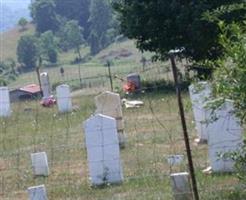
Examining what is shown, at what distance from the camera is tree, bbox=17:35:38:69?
344 feet

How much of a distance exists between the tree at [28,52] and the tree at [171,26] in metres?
79.0

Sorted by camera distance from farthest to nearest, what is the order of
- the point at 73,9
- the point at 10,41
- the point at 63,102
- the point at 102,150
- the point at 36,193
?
the point at 73,9
the point at 10,41
the point at 63,102
the point at 102,150
the point at 36,193

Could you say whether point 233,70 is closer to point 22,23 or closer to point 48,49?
point 48,49

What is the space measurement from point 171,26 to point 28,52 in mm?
82087

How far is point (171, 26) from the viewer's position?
25141 mm

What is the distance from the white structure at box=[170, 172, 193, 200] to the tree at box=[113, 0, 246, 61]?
15229mm

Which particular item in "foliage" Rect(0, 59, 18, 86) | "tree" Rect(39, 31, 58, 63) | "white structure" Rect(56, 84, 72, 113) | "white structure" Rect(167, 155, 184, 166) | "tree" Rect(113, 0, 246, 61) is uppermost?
"tree" Rect(113, 0, 246, 61)

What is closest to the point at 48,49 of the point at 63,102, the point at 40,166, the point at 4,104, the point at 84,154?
the point at 4,104

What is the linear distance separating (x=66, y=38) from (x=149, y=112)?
95526 millimetres

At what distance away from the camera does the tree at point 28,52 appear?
105 metres

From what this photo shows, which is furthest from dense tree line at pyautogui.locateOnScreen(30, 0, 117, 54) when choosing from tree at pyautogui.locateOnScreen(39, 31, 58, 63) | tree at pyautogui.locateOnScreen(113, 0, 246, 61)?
tree at pyautogui.locateOnScreen(113, 0, 246, 61)

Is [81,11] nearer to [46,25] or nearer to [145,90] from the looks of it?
[46,25]

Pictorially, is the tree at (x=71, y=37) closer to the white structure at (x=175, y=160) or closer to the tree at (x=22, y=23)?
the tree at (x=22, y=23)

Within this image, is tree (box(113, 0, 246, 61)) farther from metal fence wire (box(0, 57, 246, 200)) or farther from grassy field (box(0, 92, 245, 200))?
metal fence wire (box(0, 57, 246, 200))
